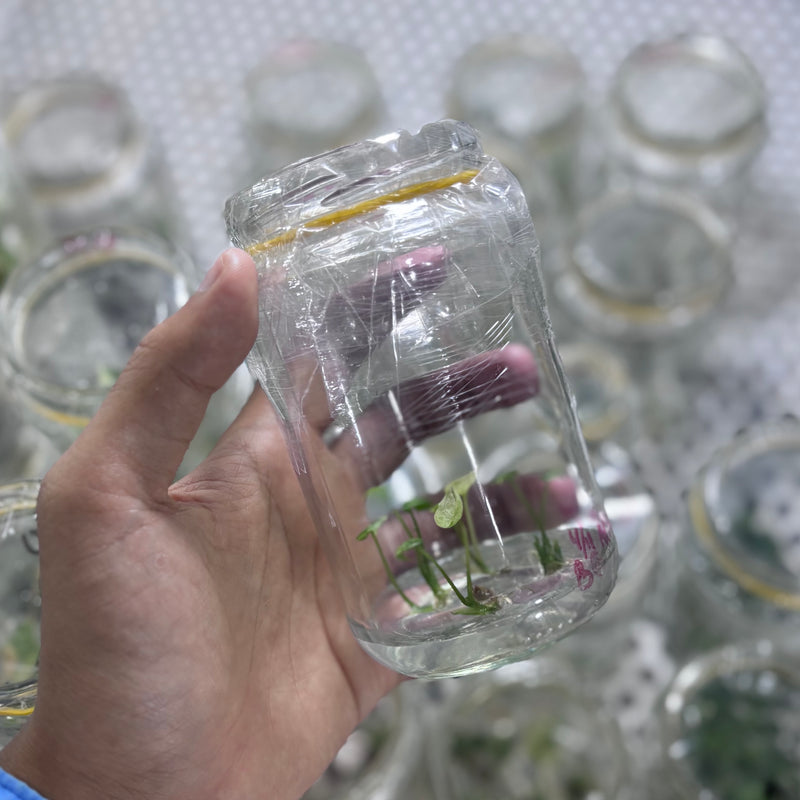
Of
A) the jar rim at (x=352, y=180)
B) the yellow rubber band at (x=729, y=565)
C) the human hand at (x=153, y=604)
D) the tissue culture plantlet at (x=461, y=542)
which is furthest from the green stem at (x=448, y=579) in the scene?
the yellow rubber band at (x=729, y=565)

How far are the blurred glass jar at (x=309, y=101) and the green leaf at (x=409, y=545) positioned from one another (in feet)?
1.81

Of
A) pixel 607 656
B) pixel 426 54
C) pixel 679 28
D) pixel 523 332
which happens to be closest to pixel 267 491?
pixel 523 332

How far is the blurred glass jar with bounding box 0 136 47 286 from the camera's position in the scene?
902 millimetres

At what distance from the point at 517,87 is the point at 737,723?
709mm

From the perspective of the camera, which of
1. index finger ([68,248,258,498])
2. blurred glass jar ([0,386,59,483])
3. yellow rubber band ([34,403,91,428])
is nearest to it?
index finger ([68,248,258,498])

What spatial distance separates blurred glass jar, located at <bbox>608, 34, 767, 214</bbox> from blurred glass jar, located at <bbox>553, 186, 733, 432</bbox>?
0.04 m

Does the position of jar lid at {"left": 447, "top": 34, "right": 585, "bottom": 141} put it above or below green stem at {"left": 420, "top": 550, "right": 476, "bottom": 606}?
above

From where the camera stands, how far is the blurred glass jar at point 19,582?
632 mm

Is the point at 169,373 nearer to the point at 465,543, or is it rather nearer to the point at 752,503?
the point at 465,543

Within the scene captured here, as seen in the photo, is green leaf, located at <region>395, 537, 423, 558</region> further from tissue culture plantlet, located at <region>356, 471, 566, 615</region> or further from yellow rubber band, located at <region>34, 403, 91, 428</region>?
yellow rubber band, located at <region>34, 403, 91, 428</region>

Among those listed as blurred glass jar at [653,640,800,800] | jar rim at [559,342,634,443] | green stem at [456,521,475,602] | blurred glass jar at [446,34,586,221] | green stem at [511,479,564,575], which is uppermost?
blurred glass jar at [446,34,586,221]

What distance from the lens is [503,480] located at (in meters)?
0.64

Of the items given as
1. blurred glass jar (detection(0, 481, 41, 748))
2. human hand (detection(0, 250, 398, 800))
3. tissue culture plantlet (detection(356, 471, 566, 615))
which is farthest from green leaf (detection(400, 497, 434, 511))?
blurred glass jar (detection(0, 481, 41, 748))

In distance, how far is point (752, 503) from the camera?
2.80 feet
